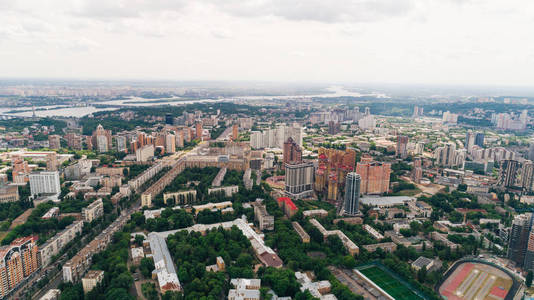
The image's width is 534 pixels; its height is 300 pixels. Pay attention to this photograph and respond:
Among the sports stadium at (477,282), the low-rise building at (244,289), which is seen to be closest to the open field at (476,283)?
the sports stadium at (477,282)

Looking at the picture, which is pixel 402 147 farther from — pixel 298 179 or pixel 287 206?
pixel 287 206

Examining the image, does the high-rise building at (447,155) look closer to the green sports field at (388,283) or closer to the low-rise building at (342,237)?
the low-rise building at (342,237)

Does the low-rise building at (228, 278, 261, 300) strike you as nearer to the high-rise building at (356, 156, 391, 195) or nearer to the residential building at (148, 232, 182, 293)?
the residential building at (148, 232, 182, 293)

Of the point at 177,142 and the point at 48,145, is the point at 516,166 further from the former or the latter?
the point at 48,145

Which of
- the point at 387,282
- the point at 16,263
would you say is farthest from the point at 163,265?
the point at 387,282

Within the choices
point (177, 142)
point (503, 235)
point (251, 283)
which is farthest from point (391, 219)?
point (177, 142)
